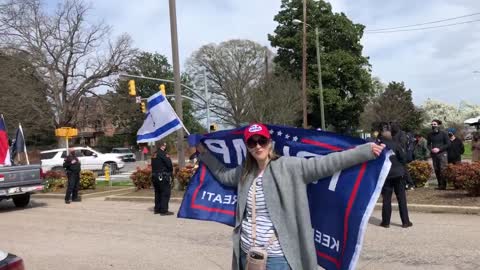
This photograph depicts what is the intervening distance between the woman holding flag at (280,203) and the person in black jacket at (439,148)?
1004cm

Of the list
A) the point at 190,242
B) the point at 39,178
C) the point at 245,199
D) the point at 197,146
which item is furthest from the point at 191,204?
the point at 39,178

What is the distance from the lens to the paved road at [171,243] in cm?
736

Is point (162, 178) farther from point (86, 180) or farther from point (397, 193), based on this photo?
point (86, 180)

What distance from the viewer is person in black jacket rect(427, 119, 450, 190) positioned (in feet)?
42.7

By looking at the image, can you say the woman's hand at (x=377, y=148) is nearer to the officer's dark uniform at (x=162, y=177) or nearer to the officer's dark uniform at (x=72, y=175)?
the officer's dark uniform at (x=162, y=177)

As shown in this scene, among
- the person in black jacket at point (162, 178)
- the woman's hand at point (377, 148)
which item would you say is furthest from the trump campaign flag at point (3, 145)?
the woman's hand at point (377, 148)

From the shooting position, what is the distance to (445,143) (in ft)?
43.0

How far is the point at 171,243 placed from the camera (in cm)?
909

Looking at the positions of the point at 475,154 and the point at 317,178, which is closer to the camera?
the point at 317,178

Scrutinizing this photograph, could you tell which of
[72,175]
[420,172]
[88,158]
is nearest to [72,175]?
[72,175]

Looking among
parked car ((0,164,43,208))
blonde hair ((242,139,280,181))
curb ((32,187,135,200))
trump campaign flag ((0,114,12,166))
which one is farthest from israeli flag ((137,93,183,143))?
curb ((32,187,135,200))

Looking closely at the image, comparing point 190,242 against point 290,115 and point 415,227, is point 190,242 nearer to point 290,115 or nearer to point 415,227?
point 415,227

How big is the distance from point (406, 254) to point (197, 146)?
4.04 metres

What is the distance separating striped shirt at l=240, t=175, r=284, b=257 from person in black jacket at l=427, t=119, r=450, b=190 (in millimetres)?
10175
